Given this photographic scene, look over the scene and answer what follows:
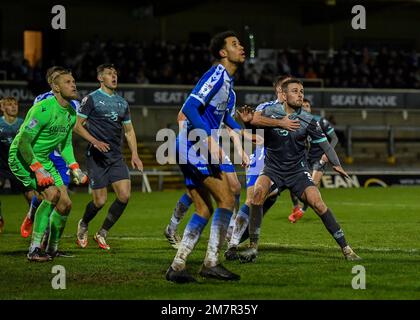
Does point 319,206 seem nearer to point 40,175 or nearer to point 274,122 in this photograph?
point 274,122

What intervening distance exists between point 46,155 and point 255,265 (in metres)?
3.02

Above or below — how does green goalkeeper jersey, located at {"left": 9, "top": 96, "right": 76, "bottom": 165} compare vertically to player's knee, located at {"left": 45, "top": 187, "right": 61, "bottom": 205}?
above

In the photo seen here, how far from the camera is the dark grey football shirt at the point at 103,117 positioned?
13.1 m

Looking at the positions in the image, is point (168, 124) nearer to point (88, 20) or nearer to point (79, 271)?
point (88, 20)

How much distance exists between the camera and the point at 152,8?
39594 millimetres

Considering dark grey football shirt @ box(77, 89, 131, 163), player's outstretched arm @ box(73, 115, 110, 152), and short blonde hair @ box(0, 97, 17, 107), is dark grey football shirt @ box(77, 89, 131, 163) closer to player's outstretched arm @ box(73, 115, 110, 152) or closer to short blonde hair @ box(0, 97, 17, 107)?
player's outstretched arm @ box(73, 115, 110, 152)

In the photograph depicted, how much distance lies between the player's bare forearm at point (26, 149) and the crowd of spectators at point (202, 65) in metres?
21.0

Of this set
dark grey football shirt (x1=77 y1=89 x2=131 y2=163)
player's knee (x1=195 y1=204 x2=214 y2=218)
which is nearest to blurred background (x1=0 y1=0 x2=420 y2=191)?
dark grey football shirt (x1=77 y1=89 x2=131 y2=163)

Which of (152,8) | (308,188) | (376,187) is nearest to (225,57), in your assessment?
(308,188)

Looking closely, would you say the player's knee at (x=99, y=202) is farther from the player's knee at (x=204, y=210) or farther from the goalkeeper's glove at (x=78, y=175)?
the player's knee at (x=204, y=210)

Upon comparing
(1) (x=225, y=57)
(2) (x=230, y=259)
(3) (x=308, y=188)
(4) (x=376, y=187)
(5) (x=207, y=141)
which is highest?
(1) (x=225, y=57)

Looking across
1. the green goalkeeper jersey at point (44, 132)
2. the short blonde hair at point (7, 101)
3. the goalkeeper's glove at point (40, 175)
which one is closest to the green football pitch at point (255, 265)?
the goalkeeper's glove at point (40, 175)

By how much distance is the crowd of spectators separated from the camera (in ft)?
Answer: 111

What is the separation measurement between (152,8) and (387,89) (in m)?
10.6
